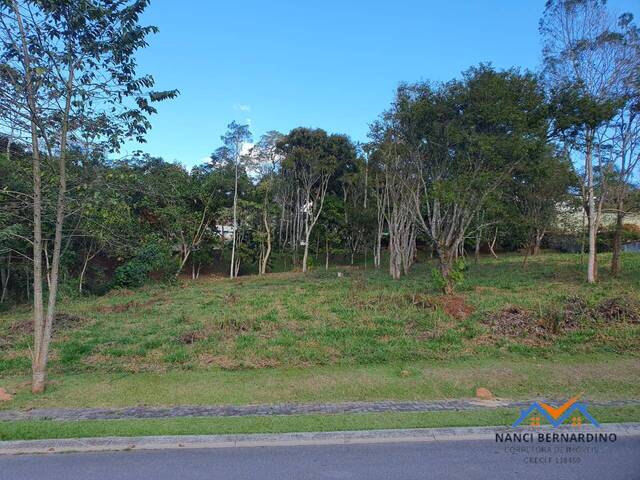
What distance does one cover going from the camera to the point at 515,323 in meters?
10.2

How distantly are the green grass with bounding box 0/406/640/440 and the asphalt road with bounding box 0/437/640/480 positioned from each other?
41 centimetres

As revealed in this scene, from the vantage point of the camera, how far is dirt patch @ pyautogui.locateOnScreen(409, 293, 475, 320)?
11292 millimetres

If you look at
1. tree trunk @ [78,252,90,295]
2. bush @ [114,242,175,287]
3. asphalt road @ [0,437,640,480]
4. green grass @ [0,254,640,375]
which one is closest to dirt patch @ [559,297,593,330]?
green grass @ [0,254,640,375]

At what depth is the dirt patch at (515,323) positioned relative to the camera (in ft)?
32.1

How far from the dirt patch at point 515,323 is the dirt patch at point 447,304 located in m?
0.73

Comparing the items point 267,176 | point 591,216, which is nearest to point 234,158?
point 267,176

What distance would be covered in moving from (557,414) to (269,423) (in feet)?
12.2

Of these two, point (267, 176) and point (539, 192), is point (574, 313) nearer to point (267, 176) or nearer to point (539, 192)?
point (539, 192)

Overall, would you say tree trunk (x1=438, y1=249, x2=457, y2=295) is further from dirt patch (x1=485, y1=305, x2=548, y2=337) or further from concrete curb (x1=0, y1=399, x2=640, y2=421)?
concrete curb (x1=0, y1=399, x2=640, y2=421)

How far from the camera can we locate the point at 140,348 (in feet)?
31.7

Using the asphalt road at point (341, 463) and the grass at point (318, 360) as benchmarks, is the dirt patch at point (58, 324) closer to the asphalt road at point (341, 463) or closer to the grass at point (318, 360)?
the grass at point (318, 360)

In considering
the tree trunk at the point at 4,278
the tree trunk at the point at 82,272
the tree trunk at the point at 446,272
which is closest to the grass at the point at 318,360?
the tree trunk at the point at 446,272

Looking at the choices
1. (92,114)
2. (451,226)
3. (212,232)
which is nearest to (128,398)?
(92,114)

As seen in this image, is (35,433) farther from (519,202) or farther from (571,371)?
(519,202)
